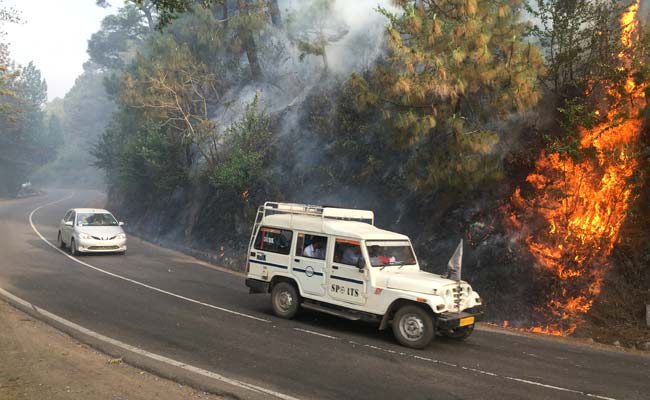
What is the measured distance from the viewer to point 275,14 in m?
32.8

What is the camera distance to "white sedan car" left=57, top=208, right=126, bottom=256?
1955 cm

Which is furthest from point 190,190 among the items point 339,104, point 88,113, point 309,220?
point 88,113

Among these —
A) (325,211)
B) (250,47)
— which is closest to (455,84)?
(325,211)

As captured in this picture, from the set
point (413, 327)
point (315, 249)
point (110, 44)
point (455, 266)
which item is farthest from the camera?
point (110, 44)

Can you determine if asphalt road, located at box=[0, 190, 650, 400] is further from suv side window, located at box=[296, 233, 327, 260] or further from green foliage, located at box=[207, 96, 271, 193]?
green foliage, located at box=[207, 96, 271, 193]

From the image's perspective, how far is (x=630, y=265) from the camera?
13016mm

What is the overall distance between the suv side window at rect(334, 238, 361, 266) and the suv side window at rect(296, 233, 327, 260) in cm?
34

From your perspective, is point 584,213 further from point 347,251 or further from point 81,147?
point 81,147

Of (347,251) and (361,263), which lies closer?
(361,263)

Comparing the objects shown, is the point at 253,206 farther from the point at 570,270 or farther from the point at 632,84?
the point at 632,84

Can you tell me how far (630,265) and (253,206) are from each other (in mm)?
16014

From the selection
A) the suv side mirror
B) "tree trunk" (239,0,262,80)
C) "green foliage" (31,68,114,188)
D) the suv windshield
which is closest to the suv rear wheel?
the suv side mirror

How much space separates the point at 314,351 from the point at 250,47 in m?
25.7

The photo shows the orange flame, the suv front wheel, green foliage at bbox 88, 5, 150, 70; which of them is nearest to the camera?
the suv front wheel
